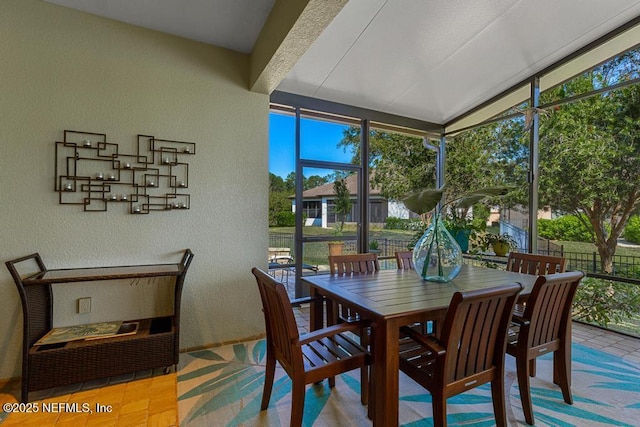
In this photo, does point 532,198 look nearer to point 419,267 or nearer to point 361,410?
A: point 419,267

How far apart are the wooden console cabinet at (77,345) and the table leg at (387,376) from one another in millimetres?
1616

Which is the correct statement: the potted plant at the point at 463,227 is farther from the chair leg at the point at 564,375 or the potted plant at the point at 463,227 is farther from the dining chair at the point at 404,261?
the chair leg at the point at 564,375

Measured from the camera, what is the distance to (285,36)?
2158mm

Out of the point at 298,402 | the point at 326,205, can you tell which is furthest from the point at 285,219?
the point at 298,402

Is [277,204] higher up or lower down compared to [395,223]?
higher up

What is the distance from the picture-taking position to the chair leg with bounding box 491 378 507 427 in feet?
5.43

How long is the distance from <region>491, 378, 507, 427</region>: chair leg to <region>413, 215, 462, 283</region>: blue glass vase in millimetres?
747

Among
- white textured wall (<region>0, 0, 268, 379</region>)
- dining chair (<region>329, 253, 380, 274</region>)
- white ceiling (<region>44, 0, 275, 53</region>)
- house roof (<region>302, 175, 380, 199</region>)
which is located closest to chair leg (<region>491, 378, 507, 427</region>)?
dining chair (<region>329, 253, 380, 274</region>)

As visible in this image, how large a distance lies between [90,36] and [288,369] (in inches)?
116

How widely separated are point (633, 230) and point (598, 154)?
90 centimetres

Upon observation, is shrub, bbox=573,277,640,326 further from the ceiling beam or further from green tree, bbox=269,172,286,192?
the ceiling beam

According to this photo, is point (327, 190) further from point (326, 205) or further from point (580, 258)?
point (580, 258)

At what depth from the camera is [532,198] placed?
12.4 ft

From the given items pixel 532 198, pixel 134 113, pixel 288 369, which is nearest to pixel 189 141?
pixel 134 113
